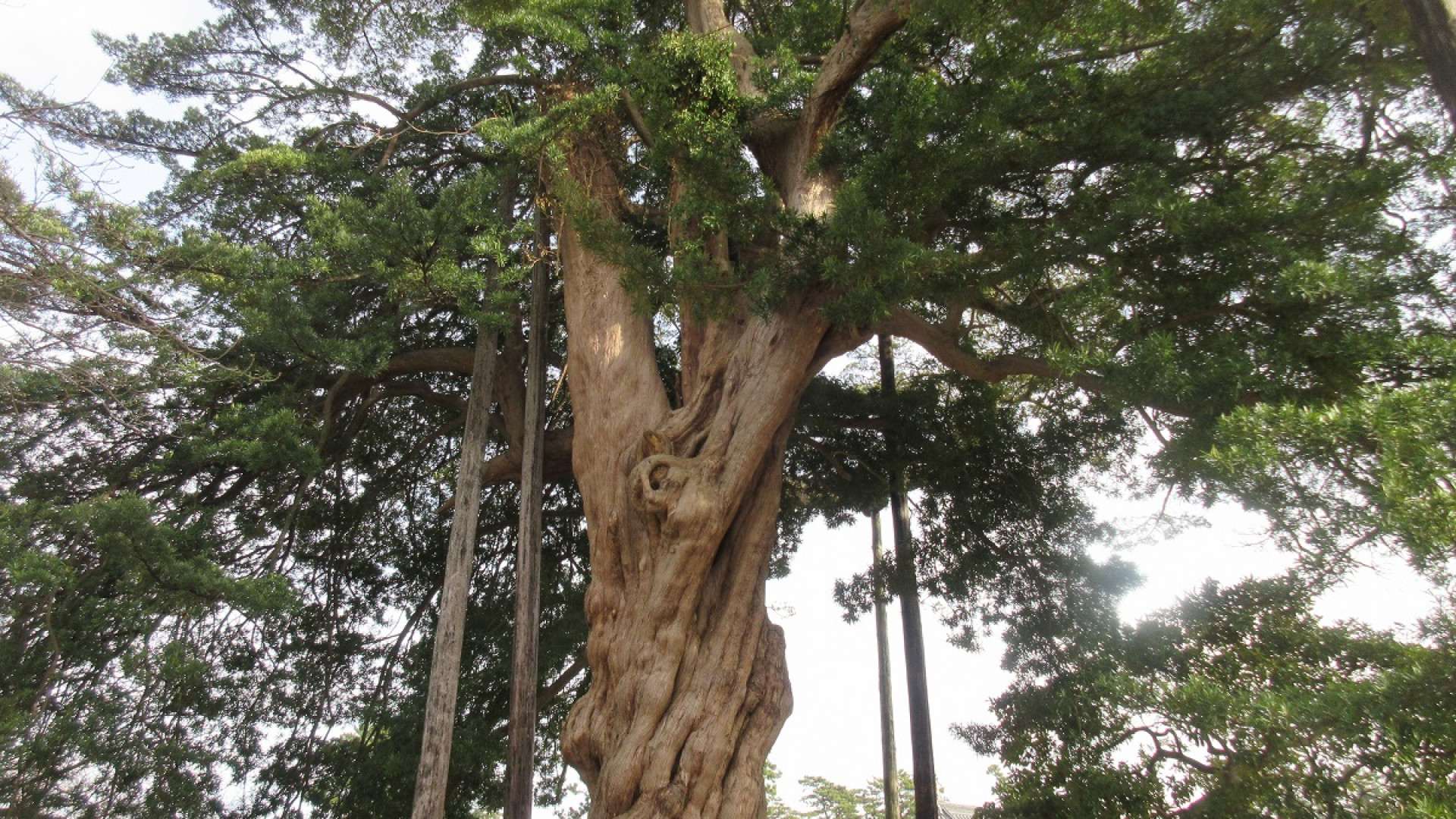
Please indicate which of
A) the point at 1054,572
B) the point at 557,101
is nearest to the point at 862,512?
the point at 1054,572

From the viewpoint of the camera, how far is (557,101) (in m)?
6.04

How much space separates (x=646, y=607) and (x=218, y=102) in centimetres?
512

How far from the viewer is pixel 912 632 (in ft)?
23.7

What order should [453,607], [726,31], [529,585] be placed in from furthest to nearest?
[726,31] < [529,585] < [453,607]

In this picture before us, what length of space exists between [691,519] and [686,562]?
0.74 feet

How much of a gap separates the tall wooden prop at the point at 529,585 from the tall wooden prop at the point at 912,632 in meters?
2.98

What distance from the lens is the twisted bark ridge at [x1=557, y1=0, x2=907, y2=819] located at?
13.6 feet

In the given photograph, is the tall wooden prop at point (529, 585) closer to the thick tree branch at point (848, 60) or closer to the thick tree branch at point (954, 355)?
the thick tree branch at point (848, 60)

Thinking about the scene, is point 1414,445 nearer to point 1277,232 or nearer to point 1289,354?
point 1289,354

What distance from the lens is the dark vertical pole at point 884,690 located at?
24.7 ft

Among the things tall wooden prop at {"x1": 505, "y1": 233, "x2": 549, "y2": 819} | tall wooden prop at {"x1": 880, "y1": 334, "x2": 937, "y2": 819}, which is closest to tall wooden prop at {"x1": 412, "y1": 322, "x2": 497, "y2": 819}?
tall wooden prop at {"x1": 505, "y1": 233, "x2": 549, "y2": 819}

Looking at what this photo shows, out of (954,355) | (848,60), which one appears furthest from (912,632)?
(848,60)

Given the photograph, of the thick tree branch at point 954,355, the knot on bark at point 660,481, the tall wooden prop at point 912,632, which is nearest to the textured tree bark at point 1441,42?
the thick tree branch at point 954,355

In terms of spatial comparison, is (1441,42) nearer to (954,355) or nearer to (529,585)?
(954,355)
